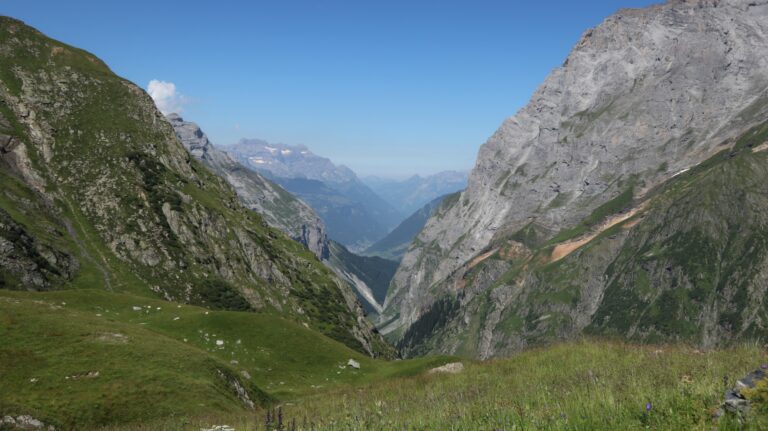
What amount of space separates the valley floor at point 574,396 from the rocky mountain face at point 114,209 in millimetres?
88976

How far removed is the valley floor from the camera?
9.27m

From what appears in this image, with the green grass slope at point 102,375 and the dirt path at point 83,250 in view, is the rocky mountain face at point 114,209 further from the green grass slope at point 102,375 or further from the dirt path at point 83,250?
the green grass slope at point 102,375

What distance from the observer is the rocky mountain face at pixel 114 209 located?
110 meters

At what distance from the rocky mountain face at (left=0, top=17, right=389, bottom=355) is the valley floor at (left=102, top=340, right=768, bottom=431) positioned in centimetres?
8898

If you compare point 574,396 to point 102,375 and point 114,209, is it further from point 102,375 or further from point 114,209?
point 114,209

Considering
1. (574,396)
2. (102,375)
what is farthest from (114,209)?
(574,396)

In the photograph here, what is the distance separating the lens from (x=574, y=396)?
12.3m

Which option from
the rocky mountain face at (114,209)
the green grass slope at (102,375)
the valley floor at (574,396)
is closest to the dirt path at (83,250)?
the rocky mountain face at (114,209)

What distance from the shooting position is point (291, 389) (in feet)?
179

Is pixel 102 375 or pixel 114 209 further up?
pixel 114 209

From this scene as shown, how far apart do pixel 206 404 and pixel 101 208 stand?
4515 inches

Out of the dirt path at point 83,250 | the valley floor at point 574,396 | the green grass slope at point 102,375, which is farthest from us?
the dirt path at point 83,250

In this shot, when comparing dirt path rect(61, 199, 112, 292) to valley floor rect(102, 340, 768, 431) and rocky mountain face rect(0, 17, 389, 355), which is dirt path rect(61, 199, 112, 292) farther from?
valley floor rect(102, 340, 768, 431)

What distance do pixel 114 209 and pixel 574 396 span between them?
455 ft
